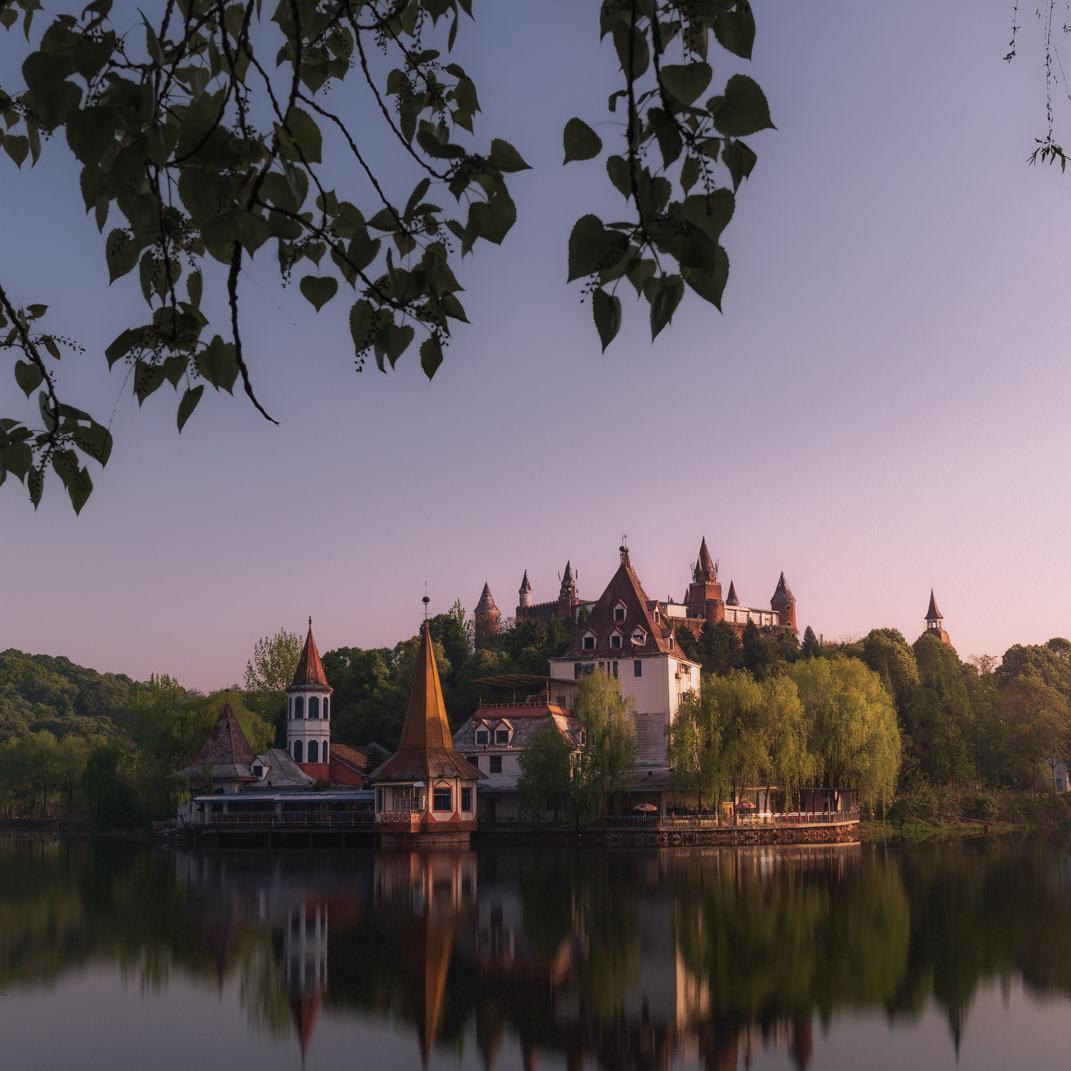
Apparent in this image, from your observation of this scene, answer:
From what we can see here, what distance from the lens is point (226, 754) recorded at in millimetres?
57906

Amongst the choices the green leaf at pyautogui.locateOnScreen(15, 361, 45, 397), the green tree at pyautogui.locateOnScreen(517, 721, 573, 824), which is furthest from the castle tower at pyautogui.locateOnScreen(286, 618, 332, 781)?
the green leaf at pyautogui.locateOnScreen(15, 361, 45, 397)

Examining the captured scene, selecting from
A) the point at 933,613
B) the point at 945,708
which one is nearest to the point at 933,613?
the point at 933,613

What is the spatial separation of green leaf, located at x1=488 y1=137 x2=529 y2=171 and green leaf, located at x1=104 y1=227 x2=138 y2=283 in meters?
0.96

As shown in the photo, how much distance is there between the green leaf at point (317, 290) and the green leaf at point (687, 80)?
1.11 metres

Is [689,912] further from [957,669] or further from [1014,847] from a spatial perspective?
[957,669]

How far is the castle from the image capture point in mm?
114188

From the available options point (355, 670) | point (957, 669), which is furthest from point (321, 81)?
point (957, 669)

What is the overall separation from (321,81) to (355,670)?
240 feet

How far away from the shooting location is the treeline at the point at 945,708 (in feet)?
205

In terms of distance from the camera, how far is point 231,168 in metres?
2.68

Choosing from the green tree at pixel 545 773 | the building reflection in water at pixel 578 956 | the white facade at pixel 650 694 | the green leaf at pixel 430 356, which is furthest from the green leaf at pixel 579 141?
the white facade at pixel 650 694

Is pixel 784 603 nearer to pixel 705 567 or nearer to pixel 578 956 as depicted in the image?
pixel 705 567

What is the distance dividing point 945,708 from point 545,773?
2709 cm

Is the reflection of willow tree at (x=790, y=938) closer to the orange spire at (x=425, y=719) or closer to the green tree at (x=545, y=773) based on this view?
the green tree at (x=545, y=773)
